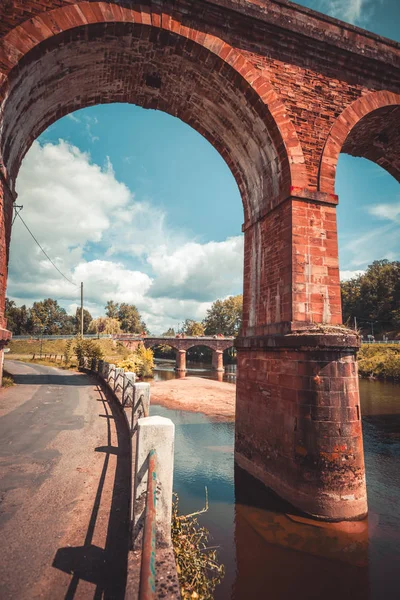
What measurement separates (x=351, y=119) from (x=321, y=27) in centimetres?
227

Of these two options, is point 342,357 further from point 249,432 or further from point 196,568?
point 196,568

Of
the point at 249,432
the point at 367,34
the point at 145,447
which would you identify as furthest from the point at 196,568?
the point at 367,34

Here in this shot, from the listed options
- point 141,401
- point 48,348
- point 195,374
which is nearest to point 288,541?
point 141,401

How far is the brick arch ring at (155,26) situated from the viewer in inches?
219

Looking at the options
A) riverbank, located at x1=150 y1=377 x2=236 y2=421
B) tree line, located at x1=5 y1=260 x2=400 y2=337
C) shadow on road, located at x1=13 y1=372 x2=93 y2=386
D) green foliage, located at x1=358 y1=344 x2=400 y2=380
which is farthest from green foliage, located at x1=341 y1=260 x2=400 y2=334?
shadow on road, located at x1=13 y1=372 x2=93 y2=386

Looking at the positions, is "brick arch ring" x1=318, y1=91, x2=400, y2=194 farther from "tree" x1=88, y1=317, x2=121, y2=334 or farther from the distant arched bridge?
"tree" x1=88, y1=317, x2=121, y2=334

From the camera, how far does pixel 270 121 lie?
22.7ft

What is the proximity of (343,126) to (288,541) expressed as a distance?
8444mm

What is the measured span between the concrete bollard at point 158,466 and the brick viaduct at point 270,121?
3613 millimetres

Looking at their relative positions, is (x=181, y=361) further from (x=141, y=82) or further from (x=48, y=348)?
(x=141, y=82)

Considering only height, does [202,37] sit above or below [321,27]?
below

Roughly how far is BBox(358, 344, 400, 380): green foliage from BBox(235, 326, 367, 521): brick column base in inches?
1022

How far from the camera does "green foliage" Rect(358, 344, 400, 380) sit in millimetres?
28006

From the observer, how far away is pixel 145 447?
113 inches
